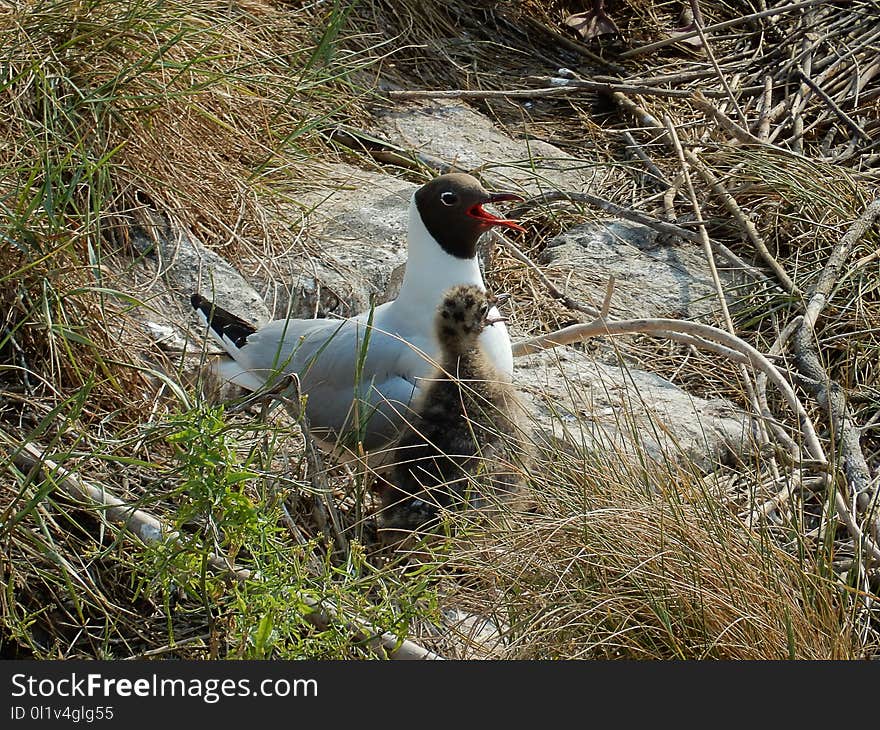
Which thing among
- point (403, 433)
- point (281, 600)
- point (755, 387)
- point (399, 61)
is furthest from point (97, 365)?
point (399, 61)

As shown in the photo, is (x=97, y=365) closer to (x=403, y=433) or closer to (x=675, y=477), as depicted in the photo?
(x=403, y=433)

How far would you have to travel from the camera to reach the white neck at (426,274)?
11.2 feet

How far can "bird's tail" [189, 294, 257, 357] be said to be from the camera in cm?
355

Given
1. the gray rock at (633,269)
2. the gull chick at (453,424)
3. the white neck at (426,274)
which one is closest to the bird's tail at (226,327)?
the white neck at (426,274)

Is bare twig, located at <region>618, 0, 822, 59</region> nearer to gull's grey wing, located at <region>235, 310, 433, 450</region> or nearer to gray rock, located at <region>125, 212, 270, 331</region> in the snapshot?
gray rock, located at <region>125, 212, 270, 331</region>

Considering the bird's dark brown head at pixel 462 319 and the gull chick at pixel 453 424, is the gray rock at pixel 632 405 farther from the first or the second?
the bird's dark brown head at pixel 462 319

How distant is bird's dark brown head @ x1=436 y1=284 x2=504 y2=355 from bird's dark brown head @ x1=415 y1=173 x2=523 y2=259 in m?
0.29

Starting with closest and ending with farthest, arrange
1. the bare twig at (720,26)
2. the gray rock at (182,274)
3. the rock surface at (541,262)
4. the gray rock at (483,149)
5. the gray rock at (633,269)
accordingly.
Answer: the rock surface at (541,262) < the gray rock at (182,274) < the gray rock at (633,269) < the gray rock at (483,149) < the bare twig at (720,26)

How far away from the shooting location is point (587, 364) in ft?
13.1

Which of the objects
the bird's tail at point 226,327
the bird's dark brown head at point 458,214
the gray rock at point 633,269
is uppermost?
the bird's dark brown head at point 458,214

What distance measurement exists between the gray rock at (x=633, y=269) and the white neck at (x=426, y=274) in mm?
994

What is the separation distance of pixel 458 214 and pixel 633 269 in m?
1.32

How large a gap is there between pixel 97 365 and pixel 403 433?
2.93ft

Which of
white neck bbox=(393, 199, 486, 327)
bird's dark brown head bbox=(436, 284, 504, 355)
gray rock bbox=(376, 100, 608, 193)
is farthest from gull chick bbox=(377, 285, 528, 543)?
gray rock bbox=(376, 100, 608, 193)
